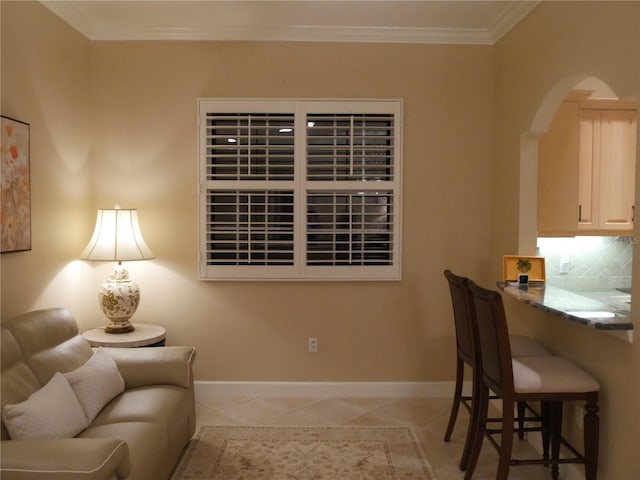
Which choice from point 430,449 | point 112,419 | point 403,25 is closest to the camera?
point 112,419

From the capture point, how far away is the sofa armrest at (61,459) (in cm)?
203

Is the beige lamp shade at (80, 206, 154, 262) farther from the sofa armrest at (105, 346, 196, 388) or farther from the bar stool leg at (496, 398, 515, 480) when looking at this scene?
the bar stool leg at (496, 398, 515, 480)

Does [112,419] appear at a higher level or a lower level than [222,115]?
lower

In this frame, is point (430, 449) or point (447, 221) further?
point (447, 221)

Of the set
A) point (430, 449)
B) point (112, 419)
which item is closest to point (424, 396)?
point (430, 449)

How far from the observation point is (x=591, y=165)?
425 centimetres

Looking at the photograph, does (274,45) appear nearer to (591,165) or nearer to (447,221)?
(447,221)

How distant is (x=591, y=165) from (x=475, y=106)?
994mm

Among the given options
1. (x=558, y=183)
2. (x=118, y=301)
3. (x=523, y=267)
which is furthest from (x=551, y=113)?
(x=118, y=301)

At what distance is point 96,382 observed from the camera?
2916 mm

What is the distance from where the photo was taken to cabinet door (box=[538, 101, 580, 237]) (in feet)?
13.4

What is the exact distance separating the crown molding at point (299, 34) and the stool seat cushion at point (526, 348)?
7.69ft

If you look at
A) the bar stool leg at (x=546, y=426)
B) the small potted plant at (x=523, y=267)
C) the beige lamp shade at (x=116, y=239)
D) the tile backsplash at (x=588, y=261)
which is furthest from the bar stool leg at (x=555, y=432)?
the beige lamp shade at (x=116, y=239)

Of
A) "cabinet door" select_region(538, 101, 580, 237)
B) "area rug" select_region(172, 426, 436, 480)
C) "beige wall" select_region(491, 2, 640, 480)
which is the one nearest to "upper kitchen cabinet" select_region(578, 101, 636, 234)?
"cabinet door" select_region(538, 101, 580, 237)
